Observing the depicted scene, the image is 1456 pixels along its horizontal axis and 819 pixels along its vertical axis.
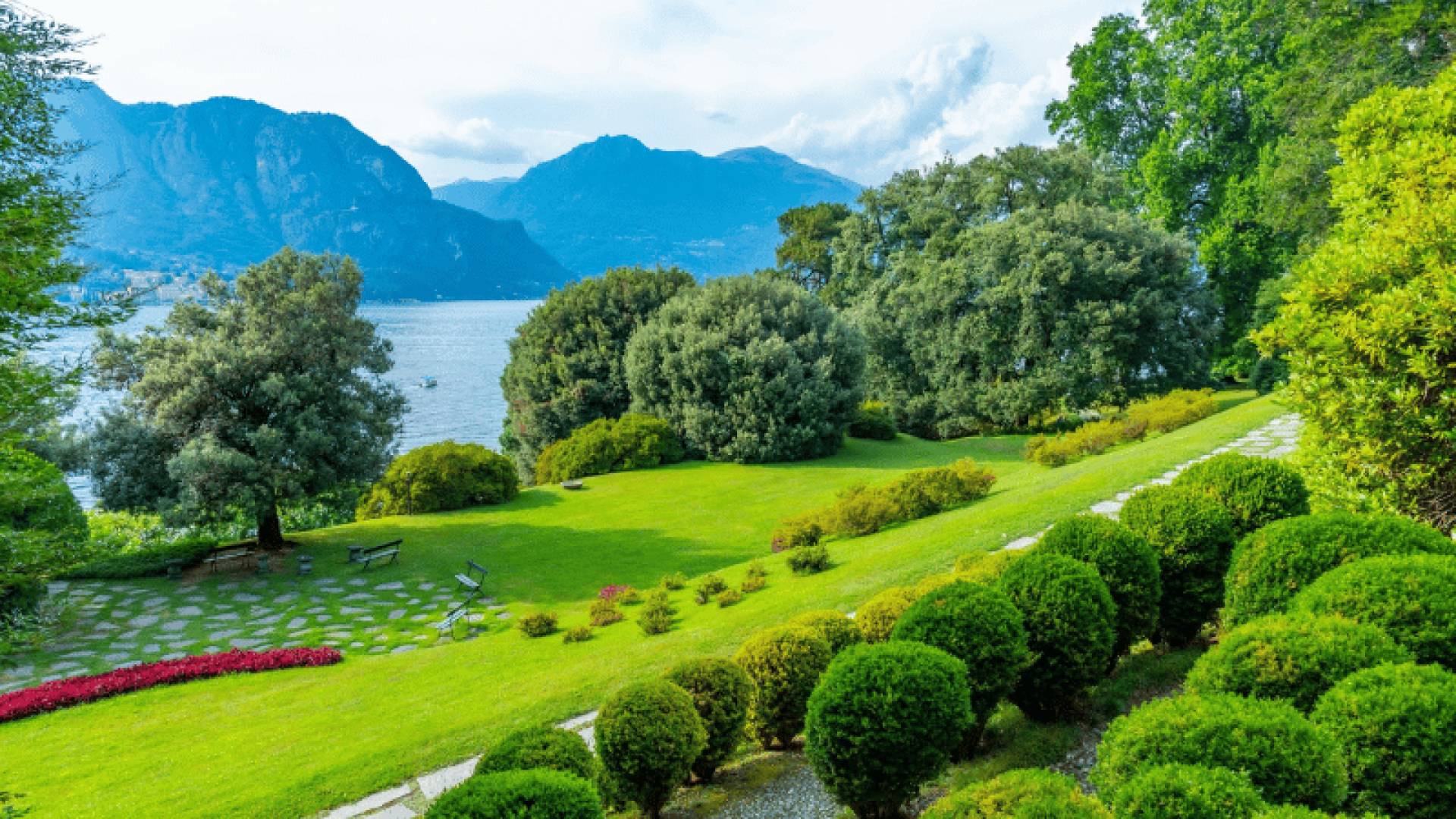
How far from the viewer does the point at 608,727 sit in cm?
423

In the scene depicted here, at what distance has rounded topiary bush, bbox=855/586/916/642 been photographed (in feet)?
18.2

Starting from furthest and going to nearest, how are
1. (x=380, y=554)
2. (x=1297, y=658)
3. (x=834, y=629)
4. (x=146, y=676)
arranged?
1. (x=380, y=554)
2. (x=146, y=676)
3. (x=834, y=629)
4. (x=1297, y=658)

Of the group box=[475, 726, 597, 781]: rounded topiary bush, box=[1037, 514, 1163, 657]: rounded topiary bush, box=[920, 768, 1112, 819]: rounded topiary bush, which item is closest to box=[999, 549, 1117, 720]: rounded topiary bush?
box=[1037, 514, 1163, 657]: rounded topiary bush

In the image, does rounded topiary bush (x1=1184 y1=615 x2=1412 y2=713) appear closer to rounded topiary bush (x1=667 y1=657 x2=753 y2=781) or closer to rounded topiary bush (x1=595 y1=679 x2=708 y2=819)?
rounded topiary bush (x1=667 y1=657 x2=753 y2=781)

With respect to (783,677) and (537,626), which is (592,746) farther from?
(537,626)

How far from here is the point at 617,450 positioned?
2256cm

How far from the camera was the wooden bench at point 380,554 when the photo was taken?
14.8 metres

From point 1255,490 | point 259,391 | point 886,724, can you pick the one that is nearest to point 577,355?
point 259,391

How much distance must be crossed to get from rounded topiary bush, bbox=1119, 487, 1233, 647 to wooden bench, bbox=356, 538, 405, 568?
14162 millimetres

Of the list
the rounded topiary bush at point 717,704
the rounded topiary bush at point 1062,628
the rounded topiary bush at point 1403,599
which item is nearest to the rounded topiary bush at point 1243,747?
the rounded topiary bush at point 1403,599

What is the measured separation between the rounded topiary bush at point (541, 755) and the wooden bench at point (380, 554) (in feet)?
41.1

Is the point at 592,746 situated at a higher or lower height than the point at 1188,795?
lower

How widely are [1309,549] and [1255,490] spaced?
161cm

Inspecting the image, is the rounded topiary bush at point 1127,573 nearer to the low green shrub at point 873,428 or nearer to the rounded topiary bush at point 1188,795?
the rounded topiary bush at point 1188,795
